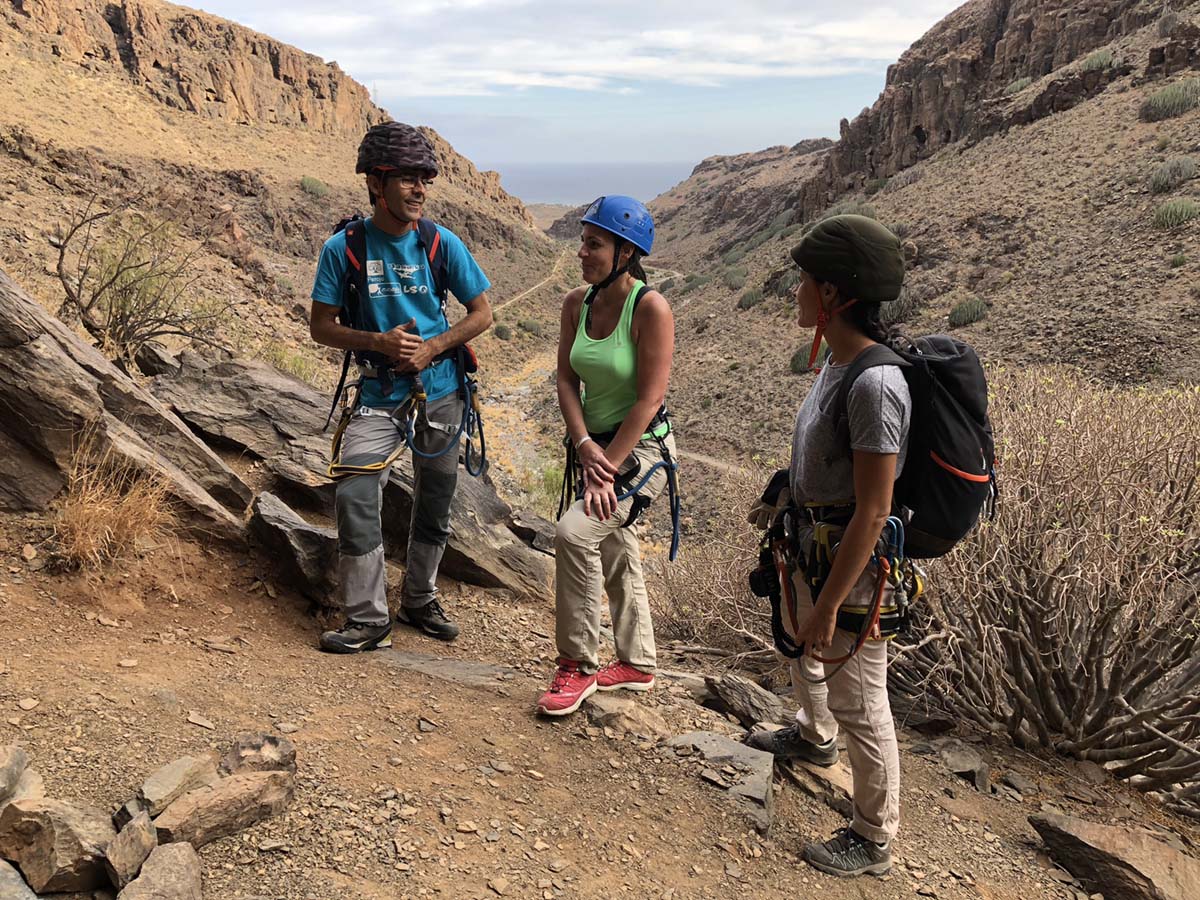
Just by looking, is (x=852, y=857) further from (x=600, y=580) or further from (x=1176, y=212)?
(x=1176, y=212)

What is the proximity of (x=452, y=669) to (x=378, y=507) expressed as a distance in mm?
895

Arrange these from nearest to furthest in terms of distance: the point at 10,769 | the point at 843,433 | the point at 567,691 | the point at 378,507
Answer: the point at 10,769 → the point at 843,433 → the point at 567,691 → the point at 378,507

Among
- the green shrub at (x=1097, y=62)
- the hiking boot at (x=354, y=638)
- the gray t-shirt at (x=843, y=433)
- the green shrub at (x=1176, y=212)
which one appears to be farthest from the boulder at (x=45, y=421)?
the green shrub at (x=1097, y=62)

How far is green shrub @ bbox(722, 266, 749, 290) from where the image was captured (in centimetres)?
3200

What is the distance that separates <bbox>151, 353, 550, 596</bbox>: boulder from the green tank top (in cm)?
228

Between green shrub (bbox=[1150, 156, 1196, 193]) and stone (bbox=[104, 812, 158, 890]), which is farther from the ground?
green shrub (bbox=[1150, 156, 1196, 193])

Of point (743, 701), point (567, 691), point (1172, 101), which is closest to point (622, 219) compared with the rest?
point (567, 691)

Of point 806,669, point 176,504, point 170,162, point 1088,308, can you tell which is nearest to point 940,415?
point 806,669

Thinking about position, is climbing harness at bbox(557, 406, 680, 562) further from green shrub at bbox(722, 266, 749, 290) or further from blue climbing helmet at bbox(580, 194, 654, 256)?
green shrub at bbox(722, 266, 749, 290)

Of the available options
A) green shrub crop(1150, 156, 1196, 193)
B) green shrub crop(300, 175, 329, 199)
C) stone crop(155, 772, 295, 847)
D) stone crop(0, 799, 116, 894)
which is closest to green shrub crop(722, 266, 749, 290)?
green shrub crop(1150, 156, 1196, 193)

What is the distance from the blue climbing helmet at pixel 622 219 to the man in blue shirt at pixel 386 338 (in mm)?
795

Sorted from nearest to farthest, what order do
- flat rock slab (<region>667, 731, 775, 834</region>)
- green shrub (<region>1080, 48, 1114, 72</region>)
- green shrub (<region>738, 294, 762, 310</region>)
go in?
flat rock slab (<region>667, 731, 775, 834</region>), green shrub (<region>738, 294, 762, 310</region>), green shrub (<region>1080, 48, 1114, 72</region>)

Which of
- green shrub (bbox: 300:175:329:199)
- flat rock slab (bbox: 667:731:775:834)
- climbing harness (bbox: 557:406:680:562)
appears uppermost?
green shrub (bbox: 300:175:329:199)

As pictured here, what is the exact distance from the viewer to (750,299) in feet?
92.3
